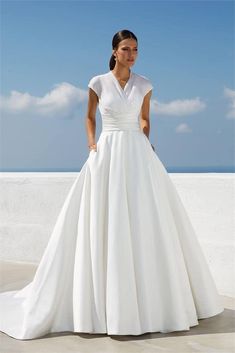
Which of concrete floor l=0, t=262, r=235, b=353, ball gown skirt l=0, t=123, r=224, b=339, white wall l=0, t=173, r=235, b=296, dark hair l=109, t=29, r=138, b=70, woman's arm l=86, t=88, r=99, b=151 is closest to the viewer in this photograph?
concrete floor l=0, t=262, r=235, b=353

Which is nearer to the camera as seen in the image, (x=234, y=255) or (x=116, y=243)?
(x=116, y=243)

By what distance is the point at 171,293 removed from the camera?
290 cm

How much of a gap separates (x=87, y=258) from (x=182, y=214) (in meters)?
0.59

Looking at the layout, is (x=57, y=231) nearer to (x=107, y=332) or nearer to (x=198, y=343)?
(x=107, y=332)

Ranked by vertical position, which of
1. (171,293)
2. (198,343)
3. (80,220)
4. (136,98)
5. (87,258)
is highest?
(136,98)

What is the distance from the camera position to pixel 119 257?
9.29 ft

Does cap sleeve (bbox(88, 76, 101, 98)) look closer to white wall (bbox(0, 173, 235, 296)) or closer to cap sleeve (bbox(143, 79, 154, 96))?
cap sleeve (bbox(143, 79, 154, 96))

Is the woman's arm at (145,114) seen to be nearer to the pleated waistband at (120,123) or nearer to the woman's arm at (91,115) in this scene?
the pleated waistband at (120,123)

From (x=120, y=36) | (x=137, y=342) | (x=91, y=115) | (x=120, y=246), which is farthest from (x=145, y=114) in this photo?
(x=137, y=342)

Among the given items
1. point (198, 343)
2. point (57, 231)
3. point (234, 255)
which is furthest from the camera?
point (234, 255)

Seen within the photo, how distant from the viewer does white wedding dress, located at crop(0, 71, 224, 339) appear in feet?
9.34

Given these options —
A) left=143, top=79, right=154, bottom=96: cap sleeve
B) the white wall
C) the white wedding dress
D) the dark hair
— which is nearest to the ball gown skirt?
the white wedding dress

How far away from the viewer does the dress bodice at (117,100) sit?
10.0 ft

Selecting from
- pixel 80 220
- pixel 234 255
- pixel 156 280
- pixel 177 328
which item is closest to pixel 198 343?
pixel 177 328
